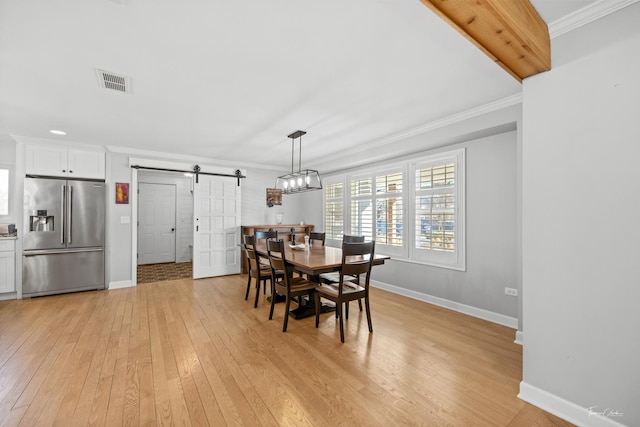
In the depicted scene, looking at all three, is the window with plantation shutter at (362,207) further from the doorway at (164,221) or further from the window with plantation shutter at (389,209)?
the doorway at (164,221)

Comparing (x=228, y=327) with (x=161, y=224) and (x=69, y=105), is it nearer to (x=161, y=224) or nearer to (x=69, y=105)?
(x=69, y=105)

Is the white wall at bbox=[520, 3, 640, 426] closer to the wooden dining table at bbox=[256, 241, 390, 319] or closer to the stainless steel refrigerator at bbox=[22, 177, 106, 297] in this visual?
the wooden dining table at bbox=[256, 241, 390, 319]

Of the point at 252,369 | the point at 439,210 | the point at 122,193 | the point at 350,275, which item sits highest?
the point at 122,193

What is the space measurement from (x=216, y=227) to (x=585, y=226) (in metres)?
5.55

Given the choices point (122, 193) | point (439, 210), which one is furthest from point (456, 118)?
point (122, 193)

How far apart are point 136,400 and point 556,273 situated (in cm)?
296

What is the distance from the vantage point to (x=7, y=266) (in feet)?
13.0

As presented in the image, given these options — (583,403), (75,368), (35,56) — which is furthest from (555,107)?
(75,368)

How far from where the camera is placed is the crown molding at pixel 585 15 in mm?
1479

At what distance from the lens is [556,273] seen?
1700 mm

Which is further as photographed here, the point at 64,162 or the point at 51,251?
the point at 64,162

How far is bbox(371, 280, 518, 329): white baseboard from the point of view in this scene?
10.0 feet

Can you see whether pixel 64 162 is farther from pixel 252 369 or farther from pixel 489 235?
pixel 489 235

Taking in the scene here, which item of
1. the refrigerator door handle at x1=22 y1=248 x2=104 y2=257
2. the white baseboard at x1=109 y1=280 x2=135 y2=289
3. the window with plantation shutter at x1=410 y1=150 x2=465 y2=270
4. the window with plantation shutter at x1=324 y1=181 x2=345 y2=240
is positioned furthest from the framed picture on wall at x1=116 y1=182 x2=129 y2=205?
the window with plantation shutter at x1=410 y1=150 x2=465 y2=270
